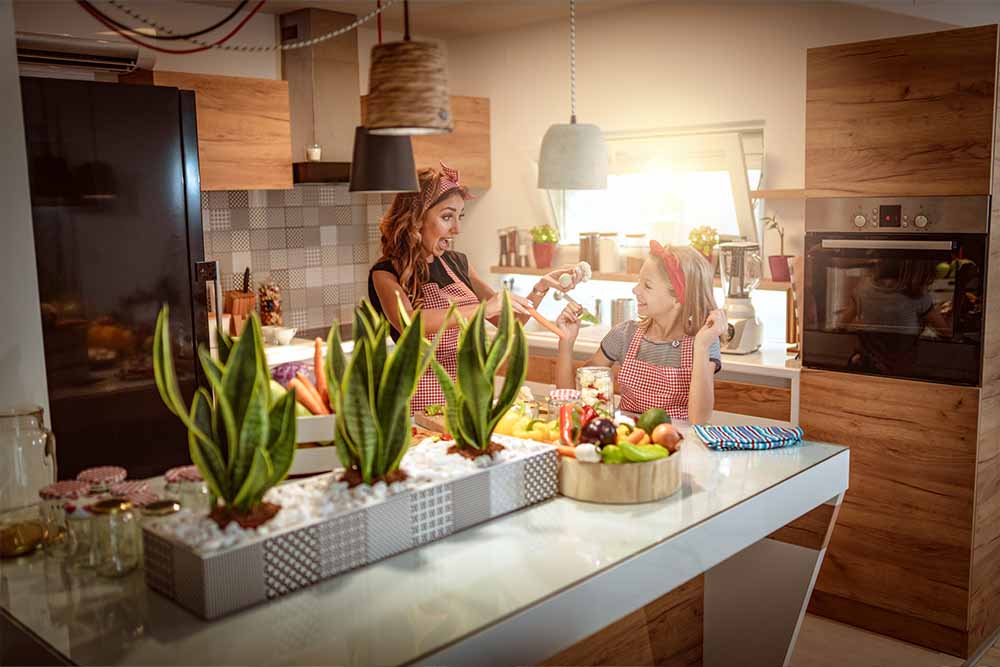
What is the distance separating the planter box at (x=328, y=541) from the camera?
146 cm

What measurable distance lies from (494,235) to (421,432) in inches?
134

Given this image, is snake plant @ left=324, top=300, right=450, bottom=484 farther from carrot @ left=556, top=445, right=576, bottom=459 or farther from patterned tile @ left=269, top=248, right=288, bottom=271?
patterned tile @ left=269, top=248, right=288, bottom=271

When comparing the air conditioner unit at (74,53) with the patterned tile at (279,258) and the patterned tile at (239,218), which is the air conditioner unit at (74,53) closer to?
the patterned tile at (239,218)

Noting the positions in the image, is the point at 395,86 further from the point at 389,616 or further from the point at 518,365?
the point at 389,616

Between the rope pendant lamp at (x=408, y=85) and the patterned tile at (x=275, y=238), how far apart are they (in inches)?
134

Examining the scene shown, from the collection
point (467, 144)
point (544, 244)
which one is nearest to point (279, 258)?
point (467, 144)

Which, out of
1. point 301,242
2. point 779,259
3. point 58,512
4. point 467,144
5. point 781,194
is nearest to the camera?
point 58,512

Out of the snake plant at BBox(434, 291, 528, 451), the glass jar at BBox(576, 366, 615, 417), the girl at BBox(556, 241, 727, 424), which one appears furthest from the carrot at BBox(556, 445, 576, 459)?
the girl at BBox(556, 241, 727, 424)

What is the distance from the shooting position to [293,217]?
5.14 metres

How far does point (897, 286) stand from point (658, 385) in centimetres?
105

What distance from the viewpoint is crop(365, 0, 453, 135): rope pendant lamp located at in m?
1.73

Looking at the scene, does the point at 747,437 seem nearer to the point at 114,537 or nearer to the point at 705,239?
the point at 114,537

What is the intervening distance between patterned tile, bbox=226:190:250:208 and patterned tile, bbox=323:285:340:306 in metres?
0.70

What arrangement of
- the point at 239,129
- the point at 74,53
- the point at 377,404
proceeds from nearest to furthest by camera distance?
the point at 377,404, the point at 74,53, the point at 239,129
